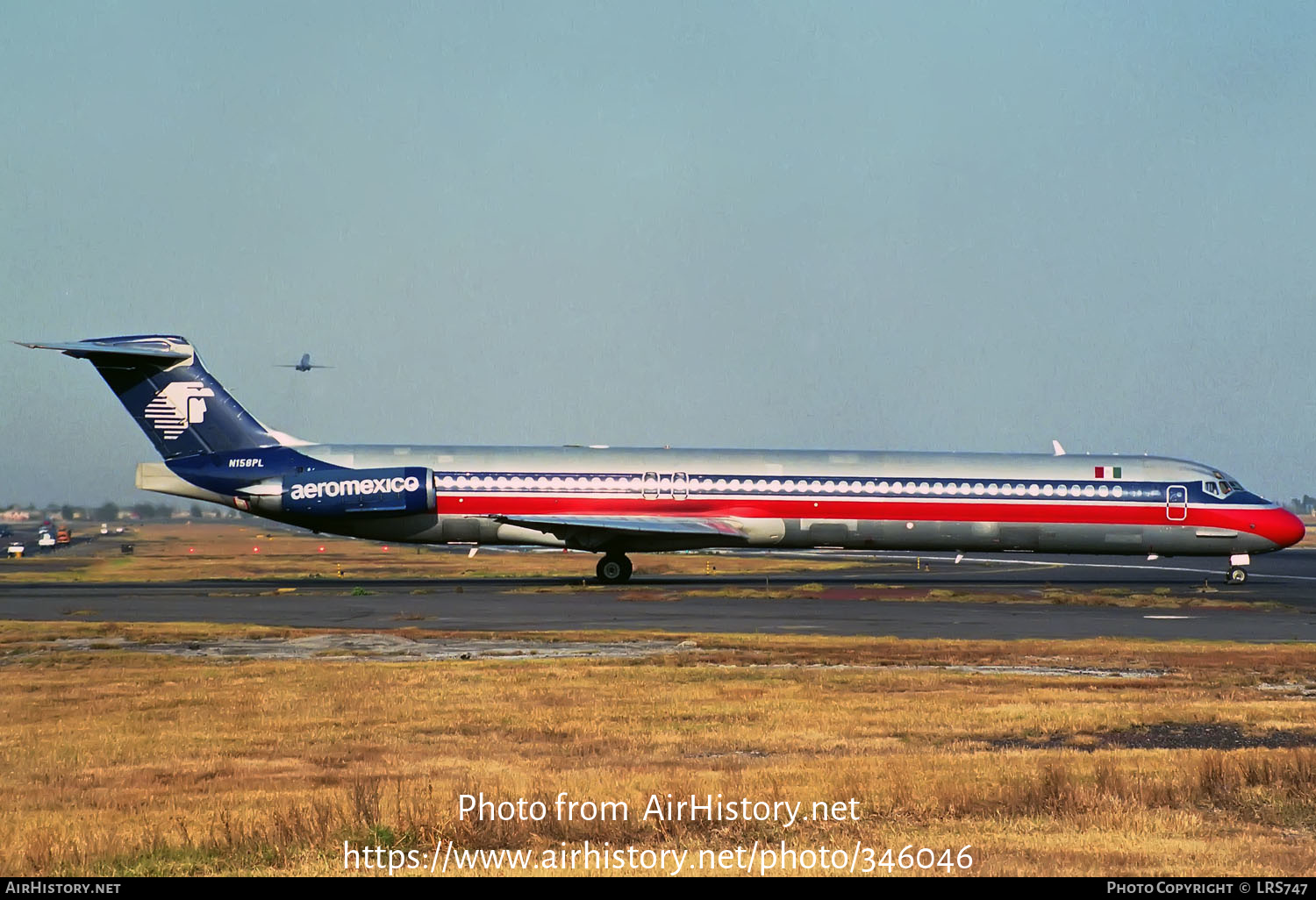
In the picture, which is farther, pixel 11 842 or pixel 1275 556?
pixel 1275 556

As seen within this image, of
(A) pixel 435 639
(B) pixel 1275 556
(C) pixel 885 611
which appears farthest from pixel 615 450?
(B) pixel 1275 556

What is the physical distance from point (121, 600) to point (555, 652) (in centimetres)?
1538

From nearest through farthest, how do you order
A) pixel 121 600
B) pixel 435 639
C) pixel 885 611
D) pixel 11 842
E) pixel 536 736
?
pixel 11 842
pixel 536 736
pixel 435 639
pixel 885 611
pixel 121 600

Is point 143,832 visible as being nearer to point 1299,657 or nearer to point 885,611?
point 1299,657

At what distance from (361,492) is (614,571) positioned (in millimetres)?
7575

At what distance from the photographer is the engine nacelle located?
39.0 metres

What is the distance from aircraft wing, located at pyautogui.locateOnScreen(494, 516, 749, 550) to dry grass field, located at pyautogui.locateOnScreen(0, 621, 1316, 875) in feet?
58.7

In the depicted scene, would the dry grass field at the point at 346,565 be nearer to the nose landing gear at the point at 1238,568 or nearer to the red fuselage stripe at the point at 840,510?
the red fuselage stripe at the point at 840,510

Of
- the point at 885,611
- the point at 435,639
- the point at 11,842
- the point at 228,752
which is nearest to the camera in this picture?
the point at 11,842

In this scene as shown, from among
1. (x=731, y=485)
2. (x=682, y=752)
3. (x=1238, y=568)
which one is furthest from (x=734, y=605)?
(x=1238, y=568)

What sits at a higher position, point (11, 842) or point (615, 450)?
point (615, 450)

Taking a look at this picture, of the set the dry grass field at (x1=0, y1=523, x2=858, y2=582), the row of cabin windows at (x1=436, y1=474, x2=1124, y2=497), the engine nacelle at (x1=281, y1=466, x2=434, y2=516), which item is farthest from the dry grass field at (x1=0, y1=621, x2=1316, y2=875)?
the dry grass field at (x1=0, y1=523, x2=858, y2=582)

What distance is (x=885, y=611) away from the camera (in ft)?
95.9

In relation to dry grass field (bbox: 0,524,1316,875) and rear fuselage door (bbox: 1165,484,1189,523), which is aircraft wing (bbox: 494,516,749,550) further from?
dry grass field (bbox: 0,524,1316,875)
